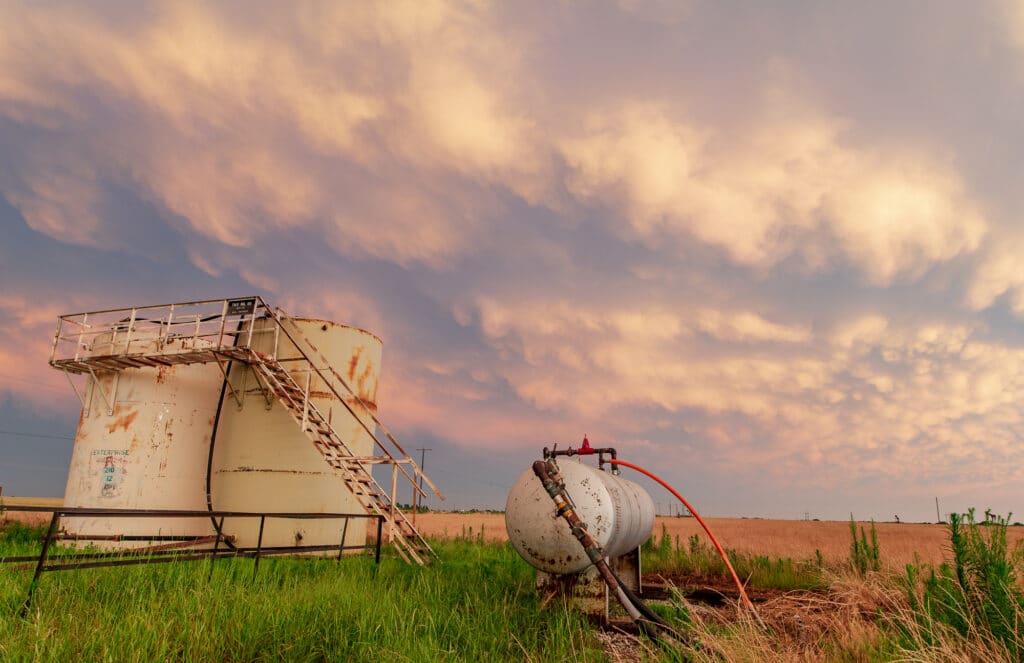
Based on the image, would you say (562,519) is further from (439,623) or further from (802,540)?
(802,540)

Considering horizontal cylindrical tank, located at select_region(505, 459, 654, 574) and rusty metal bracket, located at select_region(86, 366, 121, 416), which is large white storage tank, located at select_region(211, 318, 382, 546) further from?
horizontal cylindrical tank, located at select_region(505, 459, 654, 574)

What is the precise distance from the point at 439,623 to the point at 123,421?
1288 cm

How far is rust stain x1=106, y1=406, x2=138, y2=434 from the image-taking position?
16.6 metres

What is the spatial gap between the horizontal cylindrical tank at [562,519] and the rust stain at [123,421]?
12409 mm

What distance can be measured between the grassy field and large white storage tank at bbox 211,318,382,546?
5.39 meters

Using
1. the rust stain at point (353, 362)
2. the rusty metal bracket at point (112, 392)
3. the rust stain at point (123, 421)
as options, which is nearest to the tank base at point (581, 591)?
the rust stain at point (353, 362)

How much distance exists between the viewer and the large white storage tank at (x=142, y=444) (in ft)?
52.9

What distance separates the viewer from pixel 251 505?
16.2m

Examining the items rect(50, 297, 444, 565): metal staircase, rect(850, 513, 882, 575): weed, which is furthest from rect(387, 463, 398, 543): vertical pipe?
rect(850, 513, 882, 575): weed

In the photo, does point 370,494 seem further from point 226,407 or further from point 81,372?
point 81,372

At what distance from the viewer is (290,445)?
53.5 ft

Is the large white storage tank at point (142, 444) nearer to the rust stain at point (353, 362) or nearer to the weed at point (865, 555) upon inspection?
the rust stain at point (353, 362)

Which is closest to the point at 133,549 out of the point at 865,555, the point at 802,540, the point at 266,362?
the point at 266,362

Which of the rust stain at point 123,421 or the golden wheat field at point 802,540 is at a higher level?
the rust stain at point 123,421
